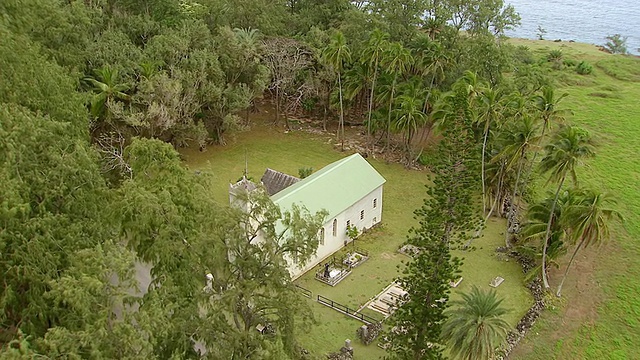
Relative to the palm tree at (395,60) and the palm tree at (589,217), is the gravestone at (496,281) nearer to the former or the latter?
the palm tree at (589,217)

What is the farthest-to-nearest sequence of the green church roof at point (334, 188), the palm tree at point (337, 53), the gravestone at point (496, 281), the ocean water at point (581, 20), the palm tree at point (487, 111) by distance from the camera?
the ocean water at point (581, 20), the palm tree at point (337, 53), the palm tree at point (487, 111), the green church roof at point (334, 188), the gravestone at point (496, 281)

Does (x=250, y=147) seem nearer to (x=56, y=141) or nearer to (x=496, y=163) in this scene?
(x=496, y=163)

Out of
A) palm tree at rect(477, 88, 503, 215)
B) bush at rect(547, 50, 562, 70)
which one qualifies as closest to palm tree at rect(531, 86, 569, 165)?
palm tree at rect(477, 88, 503, 215)

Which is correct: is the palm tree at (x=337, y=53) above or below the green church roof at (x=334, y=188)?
above

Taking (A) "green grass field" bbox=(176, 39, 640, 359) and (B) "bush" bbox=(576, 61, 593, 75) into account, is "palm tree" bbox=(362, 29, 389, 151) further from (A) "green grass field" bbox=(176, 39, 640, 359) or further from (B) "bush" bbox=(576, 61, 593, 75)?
(B) "bush" bbox=(576, 61, 593, 75)

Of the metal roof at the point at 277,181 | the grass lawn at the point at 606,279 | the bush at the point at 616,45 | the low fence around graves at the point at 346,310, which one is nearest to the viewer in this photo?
the grass lawn at the point at 606,279

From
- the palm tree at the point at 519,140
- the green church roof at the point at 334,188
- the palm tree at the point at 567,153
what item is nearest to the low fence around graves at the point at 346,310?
the green church roof at the point at 334,188

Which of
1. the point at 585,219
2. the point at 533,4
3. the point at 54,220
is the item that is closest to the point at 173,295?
the point at 54,220
